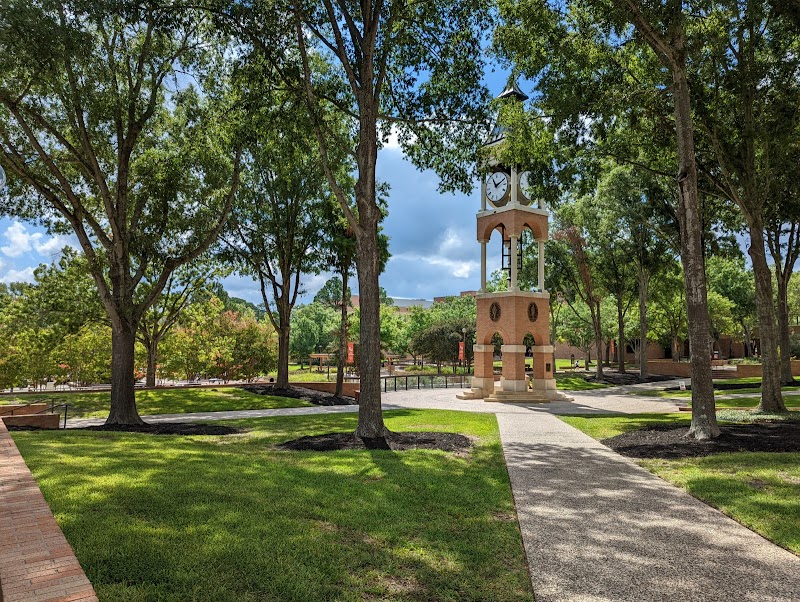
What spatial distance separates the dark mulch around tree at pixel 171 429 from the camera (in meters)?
13.9

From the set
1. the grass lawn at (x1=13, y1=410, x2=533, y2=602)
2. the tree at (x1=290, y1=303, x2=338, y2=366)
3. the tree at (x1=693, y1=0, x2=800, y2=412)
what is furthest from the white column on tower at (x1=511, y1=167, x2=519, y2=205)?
the tree at (x1=290, y1=303, x2=338, y2=366)

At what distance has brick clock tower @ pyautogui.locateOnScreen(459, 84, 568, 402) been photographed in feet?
86.3

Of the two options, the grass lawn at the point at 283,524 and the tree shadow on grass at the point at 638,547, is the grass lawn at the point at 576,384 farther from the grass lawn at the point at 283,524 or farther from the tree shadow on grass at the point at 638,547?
the tree shadow on grass at the point at 638,547

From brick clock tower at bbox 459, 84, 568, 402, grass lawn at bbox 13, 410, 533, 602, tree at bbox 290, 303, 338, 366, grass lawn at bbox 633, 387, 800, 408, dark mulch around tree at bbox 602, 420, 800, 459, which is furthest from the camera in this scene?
tree at bbox 290, 303, 338, 366

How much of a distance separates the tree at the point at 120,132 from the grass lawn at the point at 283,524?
23.3 feet

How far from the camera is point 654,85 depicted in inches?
648

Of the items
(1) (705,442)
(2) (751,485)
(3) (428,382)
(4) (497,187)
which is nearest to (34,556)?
(2) (751,485)

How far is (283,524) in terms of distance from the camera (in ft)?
17.2

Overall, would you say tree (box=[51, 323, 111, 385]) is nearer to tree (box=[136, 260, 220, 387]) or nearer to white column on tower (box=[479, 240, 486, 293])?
tree (box=[136, 260, 220, 387])

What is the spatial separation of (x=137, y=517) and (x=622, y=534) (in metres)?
4.81

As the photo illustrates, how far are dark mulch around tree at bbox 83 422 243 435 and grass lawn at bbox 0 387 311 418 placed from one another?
4.65 metres

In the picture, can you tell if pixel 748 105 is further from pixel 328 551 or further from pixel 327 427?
pixel 328 551

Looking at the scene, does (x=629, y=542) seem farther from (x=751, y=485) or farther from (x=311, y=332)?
(x=311, y=332)

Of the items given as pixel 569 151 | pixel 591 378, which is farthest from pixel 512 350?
pixel 591 378
